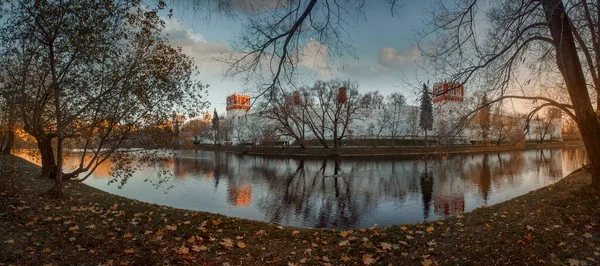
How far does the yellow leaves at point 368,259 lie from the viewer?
14.6 feet

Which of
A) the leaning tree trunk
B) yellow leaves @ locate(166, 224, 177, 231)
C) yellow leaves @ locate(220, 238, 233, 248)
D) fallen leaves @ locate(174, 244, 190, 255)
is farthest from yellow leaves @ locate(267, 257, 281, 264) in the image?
the leaning tree trunk

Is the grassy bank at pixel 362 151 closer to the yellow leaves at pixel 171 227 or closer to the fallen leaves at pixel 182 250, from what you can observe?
the yellow leaves at pixel 171 227

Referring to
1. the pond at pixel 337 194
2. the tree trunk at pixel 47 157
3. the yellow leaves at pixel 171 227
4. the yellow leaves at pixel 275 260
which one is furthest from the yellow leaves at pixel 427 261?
the tree trunk at pixel 47 157

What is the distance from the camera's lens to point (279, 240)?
17.9 feet

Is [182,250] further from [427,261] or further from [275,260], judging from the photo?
[427,261]

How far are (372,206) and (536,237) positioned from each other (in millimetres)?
8103

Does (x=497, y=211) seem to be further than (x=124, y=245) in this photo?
Yes

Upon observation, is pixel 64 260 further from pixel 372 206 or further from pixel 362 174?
pixel 362 174

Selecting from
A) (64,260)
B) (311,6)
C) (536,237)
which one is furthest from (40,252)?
(536,237)

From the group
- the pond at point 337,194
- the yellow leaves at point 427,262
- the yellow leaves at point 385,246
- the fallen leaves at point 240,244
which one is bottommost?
the pond at point 337,194

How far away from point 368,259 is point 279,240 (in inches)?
61.6

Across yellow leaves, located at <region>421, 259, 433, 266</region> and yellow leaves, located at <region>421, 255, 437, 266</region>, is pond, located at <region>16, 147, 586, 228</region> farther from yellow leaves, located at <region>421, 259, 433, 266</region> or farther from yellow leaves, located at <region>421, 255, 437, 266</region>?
yellow leaves, located at <region>421, 259, 433, 266</region>

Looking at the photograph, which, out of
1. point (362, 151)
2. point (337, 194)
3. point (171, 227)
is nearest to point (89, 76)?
point (171, 227)

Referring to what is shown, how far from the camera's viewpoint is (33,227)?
5.29m
